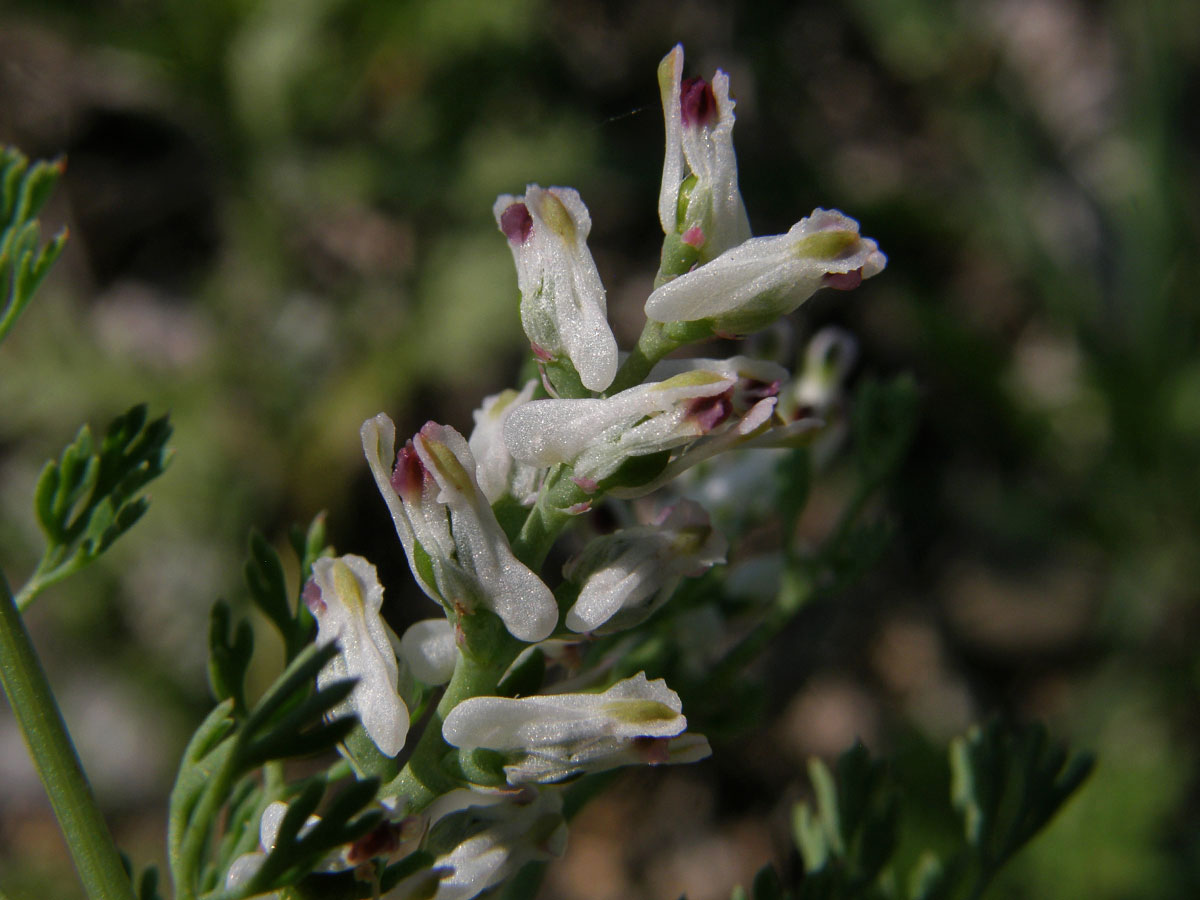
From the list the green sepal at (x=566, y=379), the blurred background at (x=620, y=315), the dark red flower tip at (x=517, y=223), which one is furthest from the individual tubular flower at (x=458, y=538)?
the blurred background at (x=620, y=315)

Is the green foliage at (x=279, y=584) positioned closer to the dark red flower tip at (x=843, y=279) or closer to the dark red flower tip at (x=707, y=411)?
the dark red flower tip at (x=707, y=411)

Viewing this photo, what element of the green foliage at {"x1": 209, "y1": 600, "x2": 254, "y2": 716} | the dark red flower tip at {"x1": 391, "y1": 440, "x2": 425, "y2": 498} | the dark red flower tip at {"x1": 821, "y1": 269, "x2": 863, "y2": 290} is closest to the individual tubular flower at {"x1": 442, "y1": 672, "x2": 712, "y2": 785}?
the dark red flower tip at {"x1": 391, "y1": 440, "x2": 425, "y2": 498}

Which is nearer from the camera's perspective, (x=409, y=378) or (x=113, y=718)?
(x=113, y=718)

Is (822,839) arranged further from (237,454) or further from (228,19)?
(228,19)

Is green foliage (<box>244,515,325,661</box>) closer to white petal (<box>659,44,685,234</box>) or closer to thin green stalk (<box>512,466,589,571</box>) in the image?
thin green stalk (<box>512,466,589,571</box>)

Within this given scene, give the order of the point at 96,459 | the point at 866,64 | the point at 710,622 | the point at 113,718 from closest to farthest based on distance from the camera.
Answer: the point at 96,459
the point at 710,622
the point at 113,718
the point at 866,64

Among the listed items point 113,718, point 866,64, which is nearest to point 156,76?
point 113,718
